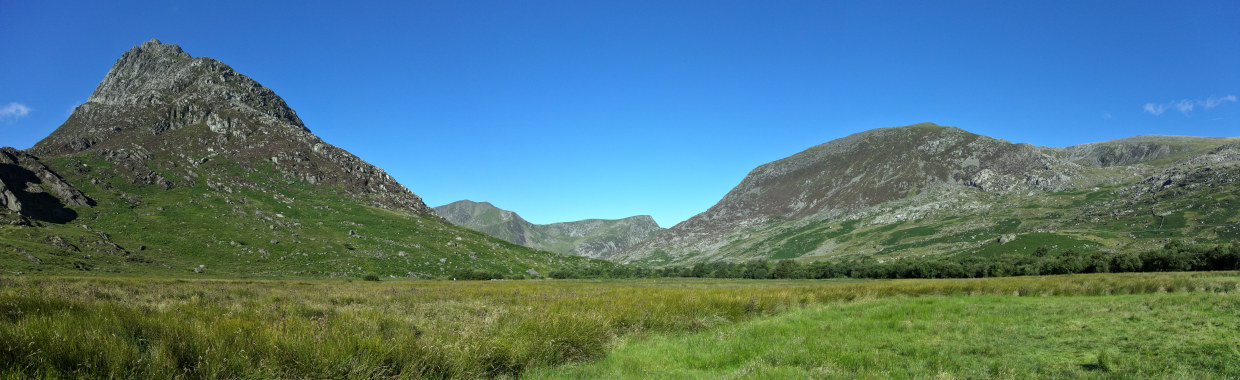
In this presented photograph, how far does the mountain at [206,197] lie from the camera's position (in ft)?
247

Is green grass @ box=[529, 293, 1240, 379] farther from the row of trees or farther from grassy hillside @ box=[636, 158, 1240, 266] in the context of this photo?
grassy hillside @ box=[636, 158, 1240, 266]

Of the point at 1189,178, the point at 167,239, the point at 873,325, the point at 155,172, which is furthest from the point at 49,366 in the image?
the point at 1189,178

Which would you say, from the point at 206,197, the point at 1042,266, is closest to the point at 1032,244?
the point at 1042,266

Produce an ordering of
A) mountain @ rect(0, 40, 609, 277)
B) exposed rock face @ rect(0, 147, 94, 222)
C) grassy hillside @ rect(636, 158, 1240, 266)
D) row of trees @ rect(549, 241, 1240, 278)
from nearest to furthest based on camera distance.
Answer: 1. row of trees @ rect(549, 241, 1240, 278)
2. mountain @ rect(0, 40, 609, 277)
3. exposed rock face @ rect(0, 147, 94, 222)
4. grassy hillside @ rect(636, 158, 1240, 266)

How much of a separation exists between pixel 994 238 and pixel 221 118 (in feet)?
773

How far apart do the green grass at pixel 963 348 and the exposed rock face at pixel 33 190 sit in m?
112

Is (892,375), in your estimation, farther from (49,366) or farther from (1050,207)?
(1050,207)

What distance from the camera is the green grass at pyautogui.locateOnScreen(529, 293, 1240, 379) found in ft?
28.1

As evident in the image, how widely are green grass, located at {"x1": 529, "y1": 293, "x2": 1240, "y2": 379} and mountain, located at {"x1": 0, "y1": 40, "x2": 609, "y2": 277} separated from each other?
258 feet

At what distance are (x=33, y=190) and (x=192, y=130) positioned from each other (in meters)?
53.5

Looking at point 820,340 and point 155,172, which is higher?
point 155,172

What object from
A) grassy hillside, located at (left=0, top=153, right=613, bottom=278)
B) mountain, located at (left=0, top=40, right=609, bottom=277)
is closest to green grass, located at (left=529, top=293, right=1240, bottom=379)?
grassy hillside, located at (left=0, top=153, right=613, bottom=278)

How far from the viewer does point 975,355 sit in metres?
10.3

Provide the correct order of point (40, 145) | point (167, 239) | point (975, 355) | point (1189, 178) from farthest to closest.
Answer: point (1189, 178) < point (40, 145) < point (167, 239) < point (975, 355)
